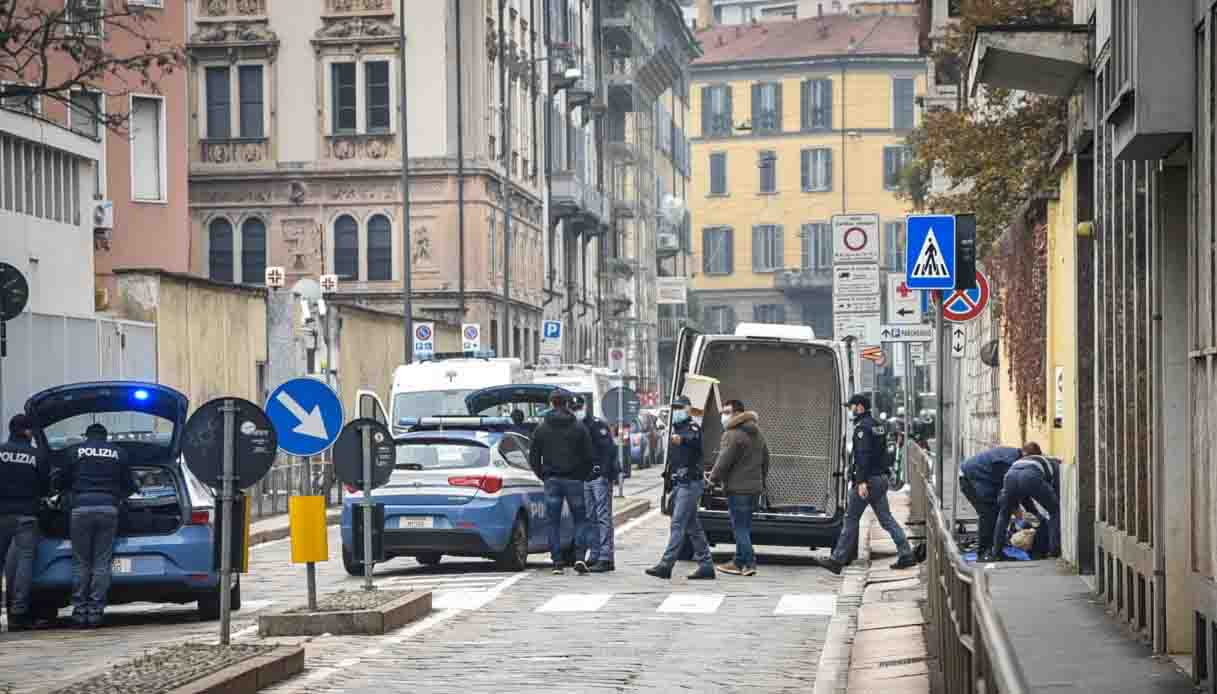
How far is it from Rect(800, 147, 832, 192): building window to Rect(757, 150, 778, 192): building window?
1464mm

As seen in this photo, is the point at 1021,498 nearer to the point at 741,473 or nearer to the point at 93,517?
the point at 741,473

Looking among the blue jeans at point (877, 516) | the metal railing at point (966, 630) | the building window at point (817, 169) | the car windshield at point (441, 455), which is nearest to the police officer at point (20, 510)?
the car windshield at point (441, 455)

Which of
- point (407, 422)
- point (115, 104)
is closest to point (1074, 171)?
point (407, 422)

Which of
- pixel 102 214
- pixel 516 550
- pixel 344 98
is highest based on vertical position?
pixel 344 98

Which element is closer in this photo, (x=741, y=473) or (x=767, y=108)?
(x=741, y=473)

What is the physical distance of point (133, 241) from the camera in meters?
51.4

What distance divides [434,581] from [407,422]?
633 inches

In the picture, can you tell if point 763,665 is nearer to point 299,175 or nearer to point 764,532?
point 764,532

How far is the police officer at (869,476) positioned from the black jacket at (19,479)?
8667 mm

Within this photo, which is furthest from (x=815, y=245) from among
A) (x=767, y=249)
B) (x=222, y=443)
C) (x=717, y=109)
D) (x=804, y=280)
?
(x=222, y=443)

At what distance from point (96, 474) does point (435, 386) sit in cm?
2105

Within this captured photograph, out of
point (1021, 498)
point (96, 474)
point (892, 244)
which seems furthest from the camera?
point (892, 244)

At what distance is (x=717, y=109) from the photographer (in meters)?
133

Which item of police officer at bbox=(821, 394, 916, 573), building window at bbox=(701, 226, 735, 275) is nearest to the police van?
police officer at bbox=(821, 394, 916, 573)
